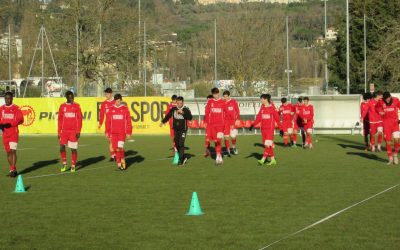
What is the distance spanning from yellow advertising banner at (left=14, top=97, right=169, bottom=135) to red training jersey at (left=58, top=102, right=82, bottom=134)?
2310 cm

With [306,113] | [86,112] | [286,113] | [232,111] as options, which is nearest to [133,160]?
[232,111]

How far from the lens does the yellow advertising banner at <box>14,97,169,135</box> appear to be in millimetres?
45562

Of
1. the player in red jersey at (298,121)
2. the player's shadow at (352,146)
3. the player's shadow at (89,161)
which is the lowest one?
the player's shadow at (352,146)

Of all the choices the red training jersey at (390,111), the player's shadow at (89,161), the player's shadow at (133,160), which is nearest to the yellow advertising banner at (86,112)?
the player's shadow at (89,161)

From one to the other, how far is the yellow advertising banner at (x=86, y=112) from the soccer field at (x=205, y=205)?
64.9 feet

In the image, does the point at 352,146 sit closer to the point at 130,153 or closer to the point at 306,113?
the point at 306,113

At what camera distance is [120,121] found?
22.6 meters

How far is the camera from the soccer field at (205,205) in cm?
1116

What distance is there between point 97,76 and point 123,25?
20.7 ft

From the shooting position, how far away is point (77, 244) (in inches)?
429

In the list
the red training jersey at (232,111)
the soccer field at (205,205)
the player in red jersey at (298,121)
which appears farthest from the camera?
the player in red jersey at (298,121)

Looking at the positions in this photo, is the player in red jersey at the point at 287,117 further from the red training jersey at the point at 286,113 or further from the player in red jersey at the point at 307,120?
the player in red jersey at the point at 307,120

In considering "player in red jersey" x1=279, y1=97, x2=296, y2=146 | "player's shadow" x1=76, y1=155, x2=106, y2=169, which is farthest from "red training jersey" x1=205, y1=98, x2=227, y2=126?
"player in red jersey" x1=279, y1=97, x2=296, y2=146

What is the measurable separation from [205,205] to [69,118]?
8.65 meters
